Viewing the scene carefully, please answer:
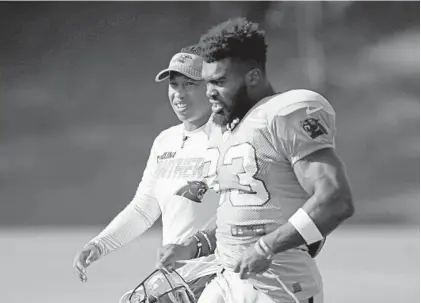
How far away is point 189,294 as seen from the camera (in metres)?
2.20

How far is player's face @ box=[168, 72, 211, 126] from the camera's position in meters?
2.68

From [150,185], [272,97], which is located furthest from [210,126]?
[272,97]

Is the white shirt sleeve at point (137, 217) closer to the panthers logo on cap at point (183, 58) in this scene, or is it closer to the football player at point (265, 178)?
the panthers logo on cap at point (183, 58)

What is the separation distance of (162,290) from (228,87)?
Answer: 2.30 ft

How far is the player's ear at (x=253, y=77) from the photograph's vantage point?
5.94 ft

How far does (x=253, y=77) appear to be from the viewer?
1.81m

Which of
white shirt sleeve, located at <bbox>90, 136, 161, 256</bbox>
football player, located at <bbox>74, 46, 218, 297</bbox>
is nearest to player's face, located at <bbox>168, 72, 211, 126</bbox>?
football player, located at <bbox>74, 46, 218, 297</bbox>

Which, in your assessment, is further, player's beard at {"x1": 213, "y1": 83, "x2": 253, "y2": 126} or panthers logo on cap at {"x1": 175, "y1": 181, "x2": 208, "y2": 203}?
panthers logo on cap at {"x1": 175, "y1": 181, "x2": 208, "y2": 203}

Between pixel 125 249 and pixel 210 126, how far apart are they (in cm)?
343

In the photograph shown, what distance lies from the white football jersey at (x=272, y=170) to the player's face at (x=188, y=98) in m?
0.85

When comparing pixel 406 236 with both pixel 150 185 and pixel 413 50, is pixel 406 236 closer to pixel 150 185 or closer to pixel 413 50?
pixel 413 50

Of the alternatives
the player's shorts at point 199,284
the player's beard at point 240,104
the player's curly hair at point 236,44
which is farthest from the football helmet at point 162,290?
the player's curly hair at point 236,44

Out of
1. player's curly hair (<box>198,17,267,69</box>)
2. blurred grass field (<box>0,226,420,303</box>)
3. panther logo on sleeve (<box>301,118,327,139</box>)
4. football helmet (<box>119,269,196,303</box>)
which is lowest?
blurred grass field (<box>0,226,420,303</box>)

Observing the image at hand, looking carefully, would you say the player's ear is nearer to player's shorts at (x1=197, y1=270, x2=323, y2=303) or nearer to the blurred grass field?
player's shorts at (x1=197, y1=270, x2=323, y2=303)
